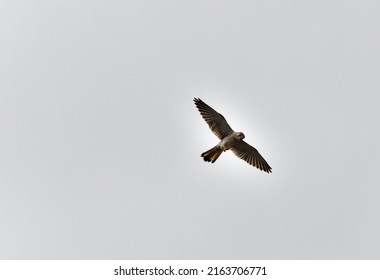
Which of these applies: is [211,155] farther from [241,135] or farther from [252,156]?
[252,156]

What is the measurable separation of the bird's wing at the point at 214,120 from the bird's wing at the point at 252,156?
2.52 feet

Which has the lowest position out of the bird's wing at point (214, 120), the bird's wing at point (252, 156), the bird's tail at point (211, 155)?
the bird's tail at point (211, 155)

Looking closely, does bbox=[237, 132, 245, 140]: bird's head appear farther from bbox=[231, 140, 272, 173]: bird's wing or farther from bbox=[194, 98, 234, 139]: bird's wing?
bbox=[231, 140, 272, 173]: bird's wing

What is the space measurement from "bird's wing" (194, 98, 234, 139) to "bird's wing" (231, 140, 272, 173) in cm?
77

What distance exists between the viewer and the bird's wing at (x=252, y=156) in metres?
36.0

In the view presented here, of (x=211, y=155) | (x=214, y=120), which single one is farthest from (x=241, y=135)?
(x=211, y=155)

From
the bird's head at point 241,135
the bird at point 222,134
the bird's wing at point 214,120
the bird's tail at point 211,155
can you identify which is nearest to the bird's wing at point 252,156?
the bird at point 222,134

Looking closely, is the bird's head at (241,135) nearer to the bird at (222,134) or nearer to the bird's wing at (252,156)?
the bird at (222,134)

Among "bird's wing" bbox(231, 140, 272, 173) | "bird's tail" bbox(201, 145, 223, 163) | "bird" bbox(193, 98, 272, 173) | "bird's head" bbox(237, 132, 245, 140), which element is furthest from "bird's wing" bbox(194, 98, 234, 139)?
"bird's tail" bbox(201, 145, 223, 163)

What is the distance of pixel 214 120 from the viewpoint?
35.4 m

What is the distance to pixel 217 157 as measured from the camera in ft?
114

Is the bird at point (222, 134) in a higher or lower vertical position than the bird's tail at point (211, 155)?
higher
